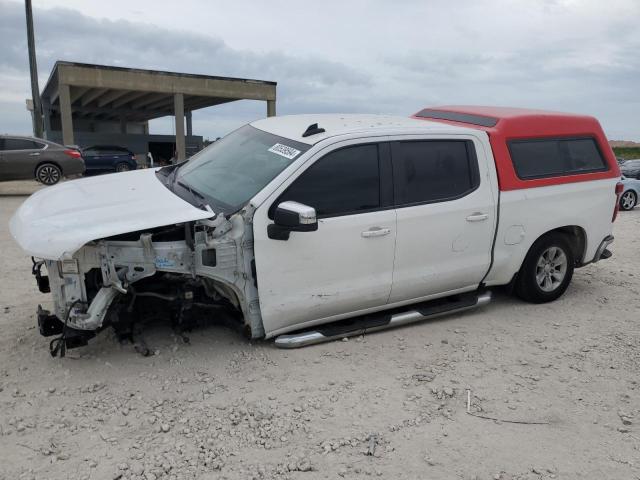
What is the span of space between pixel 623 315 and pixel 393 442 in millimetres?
3297

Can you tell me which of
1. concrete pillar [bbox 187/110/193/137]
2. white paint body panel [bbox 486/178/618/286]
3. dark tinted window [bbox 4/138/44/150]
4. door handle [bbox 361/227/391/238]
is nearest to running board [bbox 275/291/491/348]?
white paint body panel [bbox 486/178/618/286]

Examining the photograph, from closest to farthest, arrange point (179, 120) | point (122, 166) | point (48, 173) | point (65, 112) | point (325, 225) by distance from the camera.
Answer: point (325, 225)
point (48, 173)
point (122, 166)
point (65, 112)
point (179, 120)

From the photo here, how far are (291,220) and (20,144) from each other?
44.3ft

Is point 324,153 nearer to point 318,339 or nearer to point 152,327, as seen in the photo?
point 318,339

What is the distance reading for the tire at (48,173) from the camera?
47.0 feet

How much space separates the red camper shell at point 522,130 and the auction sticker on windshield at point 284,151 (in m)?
1.79

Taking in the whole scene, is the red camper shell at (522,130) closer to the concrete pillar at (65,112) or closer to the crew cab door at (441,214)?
the crew cab door at (441,214)

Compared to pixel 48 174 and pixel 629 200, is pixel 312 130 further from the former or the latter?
pixel 48 174

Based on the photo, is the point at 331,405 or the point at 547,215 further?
the point at 547,215

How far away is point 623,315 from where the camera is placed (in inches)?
199

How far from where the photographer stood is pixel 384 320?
4.29 m

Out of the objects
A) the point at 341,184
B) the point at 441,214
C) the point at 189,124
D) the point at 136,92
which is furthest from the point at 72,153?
the point at 189,124

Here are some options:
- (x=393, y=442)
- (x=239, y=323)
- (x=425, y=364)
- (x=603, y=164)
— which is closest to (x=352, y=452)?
(x=393, y=442)

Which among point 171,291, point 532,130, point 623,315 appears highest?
point 532,130
